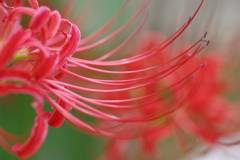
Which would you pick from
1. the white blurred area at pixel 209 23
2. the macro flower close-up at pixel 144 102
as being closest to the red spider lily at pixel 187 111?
the macro flower close-up at pixel 144 102

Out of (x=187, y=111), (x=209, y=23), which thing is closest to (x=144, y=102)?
(x=187, y=111)

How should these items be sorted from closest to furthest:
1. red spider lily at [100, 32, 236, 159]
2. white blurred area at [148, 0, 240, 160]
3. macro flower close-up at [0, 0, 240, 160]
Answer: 1. macro flower close-up at [0, 0, 240, 160]
2. red spider lily at [100, 32, 236, 159]
3. white blurred area at [148, 0, 240, 160]

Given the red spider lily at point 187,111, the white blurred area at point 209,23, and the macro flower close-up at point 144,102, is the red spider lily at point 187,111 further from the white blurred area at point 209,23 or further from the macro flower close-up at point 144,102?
the white blurred area at point 209,23

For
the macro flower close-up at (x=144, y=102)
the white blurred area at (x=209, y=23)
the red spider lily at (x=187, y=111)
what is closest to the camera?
the macro flower close-up at (x=144, y=102)

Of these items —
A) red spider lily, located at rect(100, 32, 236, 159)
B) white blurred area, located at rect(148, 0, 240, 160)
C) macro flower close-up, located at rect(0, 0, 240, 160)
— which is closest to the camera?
macro flower close-up, located at rect(0, 0, 240, 160)

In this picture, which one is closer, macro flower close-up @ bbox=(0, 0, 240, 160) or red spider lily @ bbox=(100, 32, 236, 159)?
macro flower close-up @ bbox=(0, 0, 240, 160)

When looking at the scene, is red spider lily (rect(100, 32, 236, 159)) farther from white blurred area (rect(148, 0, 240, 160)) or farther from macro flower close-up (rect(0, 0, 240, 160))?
white blurred area (rect(148, 0, 240, 160))

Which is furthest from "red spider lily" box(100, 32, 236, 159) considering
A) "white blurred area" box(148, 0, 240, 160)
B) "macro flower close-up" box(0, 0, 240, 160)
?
"white blurred area" box(148, 0, 240, 160)

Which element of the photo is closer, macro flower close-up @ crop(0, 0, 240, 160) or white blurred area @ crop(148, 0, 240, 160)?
macro flower close-up @ crop(0, 0, 240, 160)

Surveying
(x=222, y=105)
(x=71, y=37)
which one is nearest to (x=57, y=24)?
(x=71, y=37)

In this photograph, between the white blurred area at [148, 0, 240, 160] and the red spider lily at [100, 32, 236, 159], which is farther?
the white blurred area at [148, 0, 240, 160]

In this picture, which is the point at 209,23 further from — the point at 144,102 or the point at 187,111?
the point at 144,102
